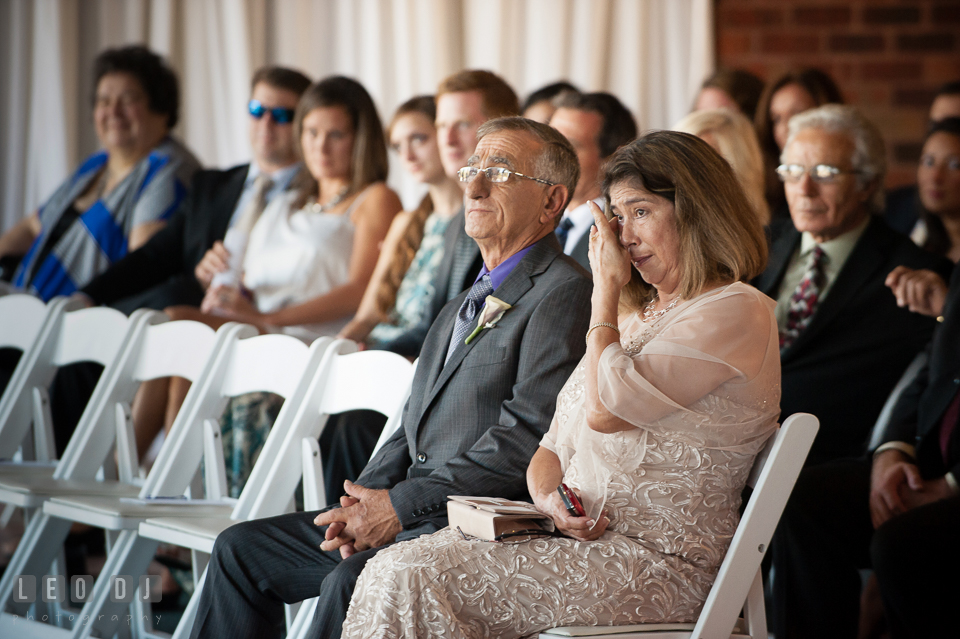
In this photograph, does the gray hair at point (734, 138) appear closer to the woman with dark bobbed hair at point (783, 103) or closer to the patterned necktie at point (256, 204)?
the woman with dark bobbed hair at point (783, 103)

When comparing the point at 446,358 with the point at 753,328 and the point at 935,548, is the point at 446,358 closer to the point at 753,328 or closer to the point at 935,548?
the point at 753,328

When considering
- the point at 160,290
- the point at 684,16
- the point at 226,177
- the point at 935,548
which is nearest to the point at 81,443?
the point at 160,290

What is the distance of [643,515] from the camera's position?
6.33 ft

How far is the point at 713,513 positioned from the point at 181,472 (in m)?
1.68

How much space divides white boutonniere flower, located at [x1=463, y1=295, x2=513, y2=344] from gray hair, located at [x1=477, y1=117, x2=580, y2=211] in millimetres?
319

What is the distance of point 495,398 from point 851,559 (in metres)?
1.11

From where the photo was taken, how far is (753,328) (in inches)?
76.2

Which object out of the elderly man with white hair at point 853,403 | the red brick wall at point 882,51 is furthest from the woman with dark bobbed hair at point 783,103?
the red brick wall at point 882,51

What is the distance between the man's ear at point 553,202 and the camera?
2500mm

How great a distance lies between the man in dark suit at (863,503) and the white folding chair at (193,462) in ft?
4.53

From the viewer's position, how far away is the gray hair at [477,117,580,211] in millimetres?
2484

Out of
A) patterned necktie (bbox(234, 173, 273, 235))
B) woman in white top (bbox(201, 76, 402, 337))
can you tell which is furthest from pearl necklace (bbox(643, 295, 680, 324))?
patterned necktie (bbox(234, 173, 273, 235))

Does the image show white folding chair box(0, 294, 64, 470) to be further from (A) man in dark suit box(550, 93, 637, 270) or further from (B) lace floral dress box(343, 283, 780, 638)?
(B) lace floral dress box(343, 283, 780, 638)

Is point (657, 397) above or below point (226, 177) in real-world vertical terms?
below
